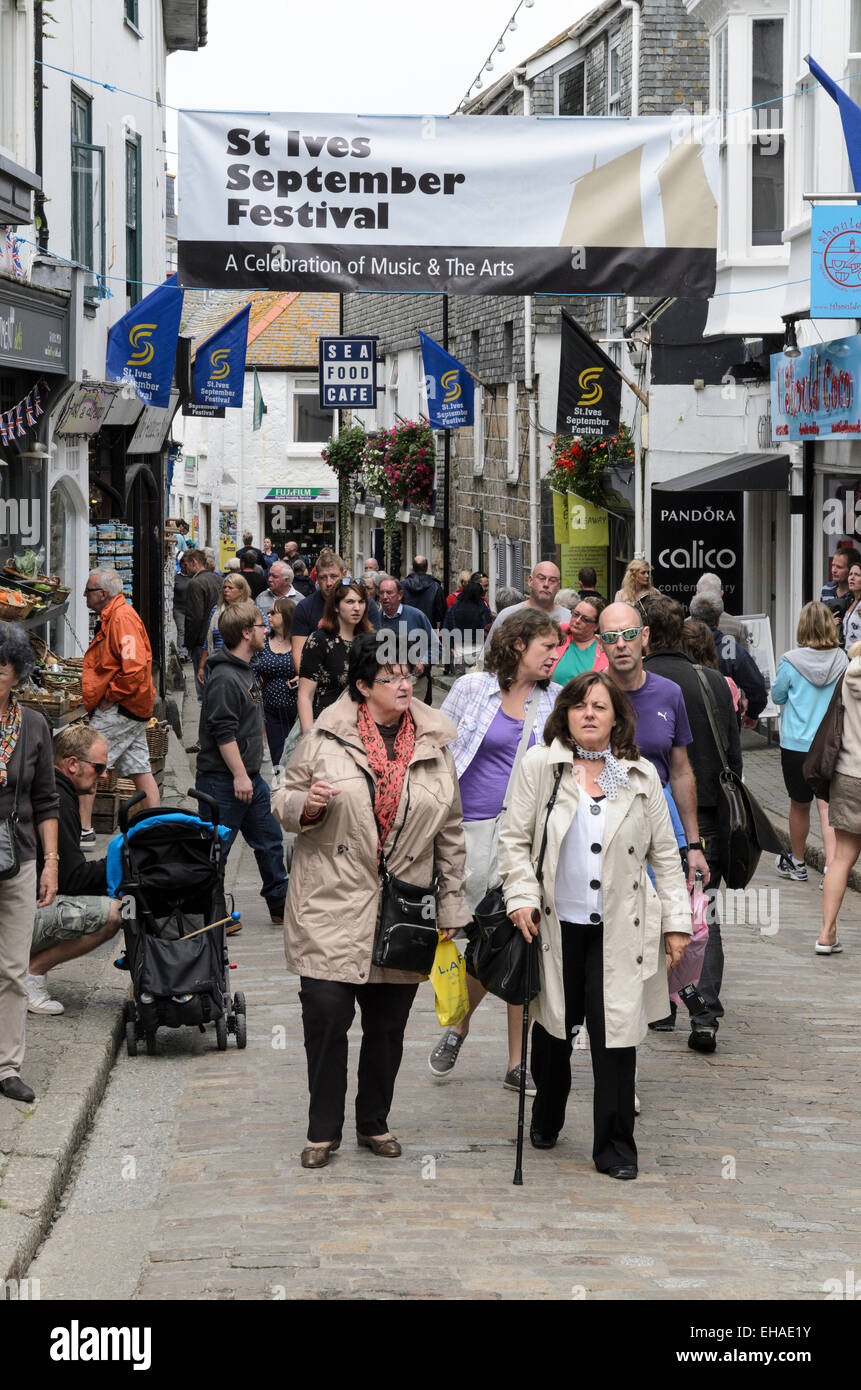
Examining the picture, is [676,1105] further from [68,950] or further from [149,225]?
[149,225]

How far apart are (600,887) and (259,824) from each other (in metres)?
4.59

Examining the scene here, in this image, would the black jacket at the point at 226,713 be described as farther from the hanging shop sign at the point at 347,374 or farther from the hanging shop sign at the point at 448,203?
the hanging shop sign at the point at 347,374

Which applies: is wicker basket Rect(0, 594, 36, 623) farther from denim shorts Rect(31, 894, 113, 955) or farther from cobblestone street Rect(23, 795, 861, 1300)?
cobblestone street Rect(23, 795, 861, 1300)

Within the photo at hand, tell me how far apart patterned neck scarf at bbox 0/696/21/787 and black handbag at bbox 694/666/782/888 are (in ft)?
9.70

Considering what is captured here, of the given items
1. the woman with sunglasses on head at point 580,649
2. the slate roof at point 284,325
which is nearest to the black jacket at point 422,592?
the woman with sunglasses on head at point 580,649

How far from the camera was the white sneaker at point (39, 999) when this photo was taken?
8219mm

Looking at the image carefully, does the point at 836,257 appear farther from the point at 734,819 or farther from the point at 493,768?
the point at 493,768

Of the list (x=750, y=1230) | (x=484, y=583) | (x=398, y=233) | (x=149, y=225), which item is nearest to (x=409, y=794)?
(x=750, y=1230)

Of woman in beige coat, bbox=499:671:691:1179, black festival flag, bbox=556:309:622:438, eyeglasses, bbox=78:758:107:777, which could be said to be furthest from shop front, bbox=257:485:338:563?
woman in beige coat, bbox=499:671:691:1179

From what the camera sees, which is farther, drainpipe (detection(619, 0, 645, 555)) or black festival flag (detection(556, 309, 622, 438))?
drainpipe (detection(619, 0, 645, 555))

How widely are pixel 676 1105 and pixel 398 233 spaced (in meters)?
7.30

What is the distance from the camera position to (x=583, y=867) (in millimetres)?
A: 6031

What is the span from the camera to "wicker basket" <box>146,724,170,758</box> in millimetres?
13930

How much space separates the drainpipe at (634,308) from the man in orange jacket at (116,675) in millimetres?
13982
